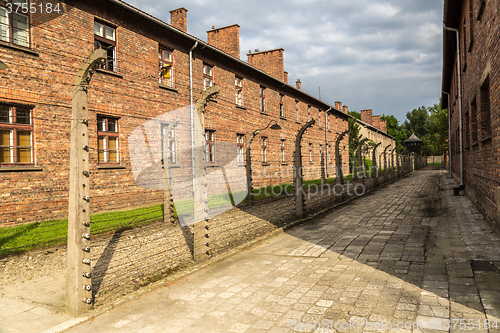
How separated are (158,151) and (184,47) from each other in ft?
16.7

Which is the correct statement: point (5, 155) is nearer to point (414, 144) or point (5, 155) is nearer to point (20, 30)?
point (20, 30)

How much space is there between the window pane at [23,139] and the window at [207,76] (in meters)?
8.62

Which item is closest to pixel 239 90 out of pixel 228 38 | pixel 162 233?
pixel 228 38

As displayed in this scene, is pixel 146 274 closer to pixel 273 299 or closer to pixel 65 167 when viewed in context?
pixel 273 299

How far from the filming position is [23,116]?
9750 mm

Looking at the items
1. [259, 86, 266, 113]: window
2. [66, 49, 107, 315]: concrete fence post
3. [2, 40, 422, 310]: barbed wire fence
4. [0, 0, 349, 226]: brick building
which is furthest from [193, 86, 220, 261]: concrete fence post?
[259, 86, 266, 113]: window

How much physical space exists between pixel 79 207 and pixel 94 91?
855cm

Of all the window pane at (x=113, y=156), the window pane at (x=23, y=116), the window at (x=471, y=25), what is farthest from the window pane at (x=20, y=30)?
the window at (x=471, y=25)

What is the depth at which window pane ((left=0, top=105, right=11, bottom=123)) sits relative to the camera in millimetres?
9352

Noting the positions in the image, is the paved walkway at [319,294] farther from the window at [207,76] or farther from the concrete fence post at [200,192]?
the window at [207,76]

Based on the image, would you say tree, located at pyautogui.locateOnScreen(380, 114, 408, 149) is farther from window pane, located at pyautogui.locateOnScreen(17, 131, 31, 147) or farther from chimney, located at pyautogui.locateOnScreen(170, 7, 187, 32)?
window pane, located at pyautogui.locateOnScreen(17, 131, 31, 147)

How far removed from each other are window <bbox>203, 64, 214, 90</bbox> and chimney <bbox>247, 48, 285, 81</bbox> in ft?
28.1

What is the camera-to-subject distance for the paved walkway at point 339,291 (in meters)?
3.53

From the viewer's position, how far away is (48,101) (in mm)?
10148
